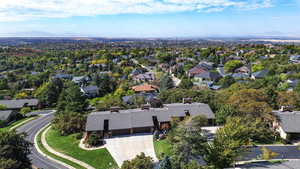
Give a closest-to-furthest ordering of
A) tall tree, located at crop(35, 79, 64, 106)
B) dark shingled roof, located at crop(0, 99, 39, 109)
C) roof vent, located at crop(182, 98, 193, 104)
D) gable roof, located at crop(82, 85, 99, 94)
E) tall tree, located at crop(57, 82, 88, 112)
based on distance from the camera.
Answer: roof vent, located at crop(182, 98, 193, 104) < tall tree, located at crop(57, 82, 88, 112) < dark shingled roof, located at crop(0, 99, 39, 109) < tall tree, located at crop(35, 79, 64, 106) < gable roof, located at crop(82, 85, 99, 94)

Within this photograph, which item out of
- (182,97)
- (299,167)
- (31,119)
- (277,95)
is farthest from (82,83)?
(299,167)

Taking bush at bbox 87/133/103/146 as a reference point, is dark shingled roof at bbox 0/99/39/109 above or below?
below

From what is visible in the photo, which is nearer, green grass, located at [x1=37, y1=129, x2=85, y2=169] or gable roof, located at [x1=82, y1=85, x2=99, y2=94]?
green grass, located at [x1=37, y1=129, x2=85, y2=169]

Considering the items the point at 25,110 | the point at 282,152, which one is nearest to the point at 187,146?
the point at 282,152

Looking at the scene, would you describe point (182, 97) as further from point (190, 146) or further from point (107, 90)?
point (107, 90)

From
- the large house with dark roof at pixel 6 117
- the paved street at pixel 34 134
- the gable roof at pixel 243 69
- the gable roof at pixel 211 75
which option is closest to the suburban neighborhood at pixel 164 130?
the paved street at pixel 34 134

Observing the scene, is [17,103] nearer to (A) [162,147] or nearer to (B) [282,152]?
(A) [162,147]

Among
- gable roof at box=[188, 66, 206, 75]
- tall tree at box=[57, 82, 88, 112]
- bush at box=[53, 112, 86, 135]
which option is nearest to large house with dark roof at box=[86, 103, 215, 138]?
bush at box=[53, 112, 86, 135]

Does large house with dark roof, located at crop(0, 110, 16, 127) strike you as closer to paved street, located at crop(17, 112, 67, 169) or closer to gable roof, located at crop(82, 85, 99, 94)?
paved street, located at crop(17, 112, 67, 169)
